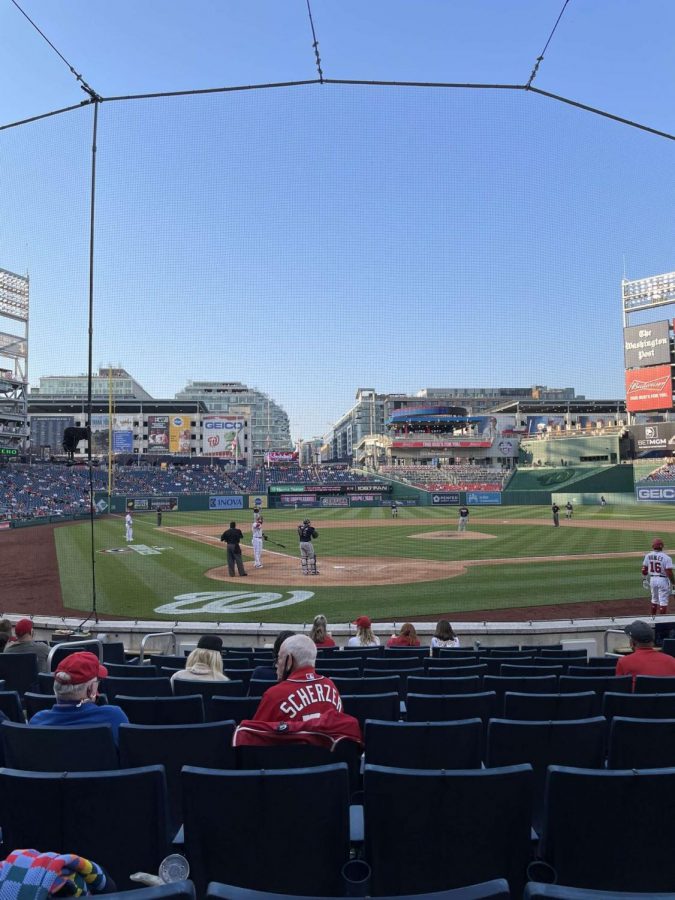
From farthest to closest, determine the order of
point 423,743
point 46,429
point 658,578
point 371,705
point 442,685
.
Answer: point 46,429 < point 658,578 < point 442,685 < point 371,705 < point 423,743

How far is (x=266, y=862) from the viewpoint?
2162mm

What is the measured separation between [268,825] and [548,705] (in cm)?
267

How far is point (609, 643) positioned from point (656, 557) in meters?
3.26

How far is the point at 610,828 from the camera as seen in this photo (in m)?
2.18

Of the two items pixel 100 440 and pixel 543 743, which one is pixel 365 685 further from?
pixel 100 440

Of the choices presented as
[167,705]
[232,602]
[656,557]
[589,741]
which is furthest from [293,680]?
[232,602]

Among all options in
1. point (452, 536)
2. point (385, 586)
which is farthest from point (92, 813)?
point (452, 536)

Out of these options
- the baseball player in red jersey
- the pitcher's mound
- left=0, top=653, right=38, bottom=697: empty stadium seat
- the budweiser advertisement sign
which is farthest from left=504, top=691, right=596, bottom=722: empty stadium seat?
the budweiser advertisement sign

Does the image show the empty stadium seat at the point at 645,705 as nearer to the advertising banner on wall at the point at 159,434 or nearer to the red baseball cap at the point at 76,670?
the red baseball cap at the point at 76,670

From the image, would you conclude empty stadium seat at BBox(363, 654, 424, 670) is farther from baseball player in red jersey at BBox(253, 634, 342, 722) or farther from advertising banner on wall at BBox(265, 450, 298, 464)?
advertising banner on wall at BBox(265, 450, 298, 464)

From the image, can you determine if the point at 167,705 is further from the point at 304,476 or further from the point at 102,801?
the point at 304,476

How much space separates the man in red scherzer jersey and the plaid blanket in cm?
493

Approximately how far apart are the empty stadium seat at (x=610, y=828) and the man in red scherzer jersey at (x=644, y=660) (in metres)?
3.27

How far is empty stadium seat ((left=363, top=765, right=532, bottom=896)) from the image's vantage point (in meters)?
2.10
